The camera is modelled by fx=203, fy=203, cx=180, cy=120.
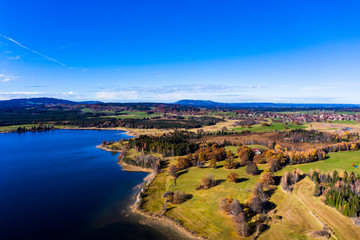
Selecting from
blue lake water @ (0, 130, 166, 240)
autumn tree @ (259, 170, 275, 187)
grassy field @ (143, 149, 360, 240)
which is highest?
autumn tree @ (259, 170, 275, 187)

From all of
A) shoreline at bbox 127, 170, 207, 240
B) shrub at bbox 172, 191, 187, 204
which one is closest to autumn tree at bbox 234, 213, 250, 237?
shoreline at bbox 127, 170, 207, 240

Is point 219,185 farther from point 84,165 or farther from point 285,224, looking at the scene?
point 84,165

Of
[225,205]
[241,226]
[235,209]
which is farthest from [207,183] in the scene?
[241,226]

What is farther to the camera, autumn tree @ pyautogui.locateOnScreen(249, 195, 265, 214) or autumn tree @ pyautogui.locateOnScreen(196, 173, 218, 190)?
autumn tree @ pyautogui.locateOnScreen(196, 173, 218, 190)

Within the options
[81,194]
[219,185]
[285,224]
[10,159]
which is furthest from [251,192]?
[10,159]

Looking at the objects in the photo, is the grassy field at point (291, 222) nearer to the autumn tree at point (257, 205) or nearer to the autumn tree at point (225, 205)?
the autumn tree at point (257, 205)

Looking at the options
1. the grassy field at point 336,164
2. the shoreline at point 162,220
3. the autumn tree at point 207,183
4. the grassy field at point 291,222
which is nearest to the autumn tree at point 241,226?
the grassy field at point 291,222

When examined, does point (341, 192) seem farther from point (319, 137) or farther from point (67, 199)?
point (319, 137)

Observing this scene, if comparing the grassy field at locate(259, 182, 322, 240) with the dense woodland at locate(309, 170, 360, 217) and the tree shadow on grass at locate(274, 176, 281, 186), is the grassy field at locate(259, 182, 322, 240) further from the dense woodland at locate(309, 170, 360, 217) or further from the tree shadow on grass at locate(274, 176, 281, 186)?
the tree shadow on grass at locate(274, 176, 281, 186)

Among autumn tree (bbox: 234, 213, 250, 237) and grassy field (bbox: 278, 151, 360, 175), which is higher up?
grassy field (bbox: 278, 151, 360, 175)
